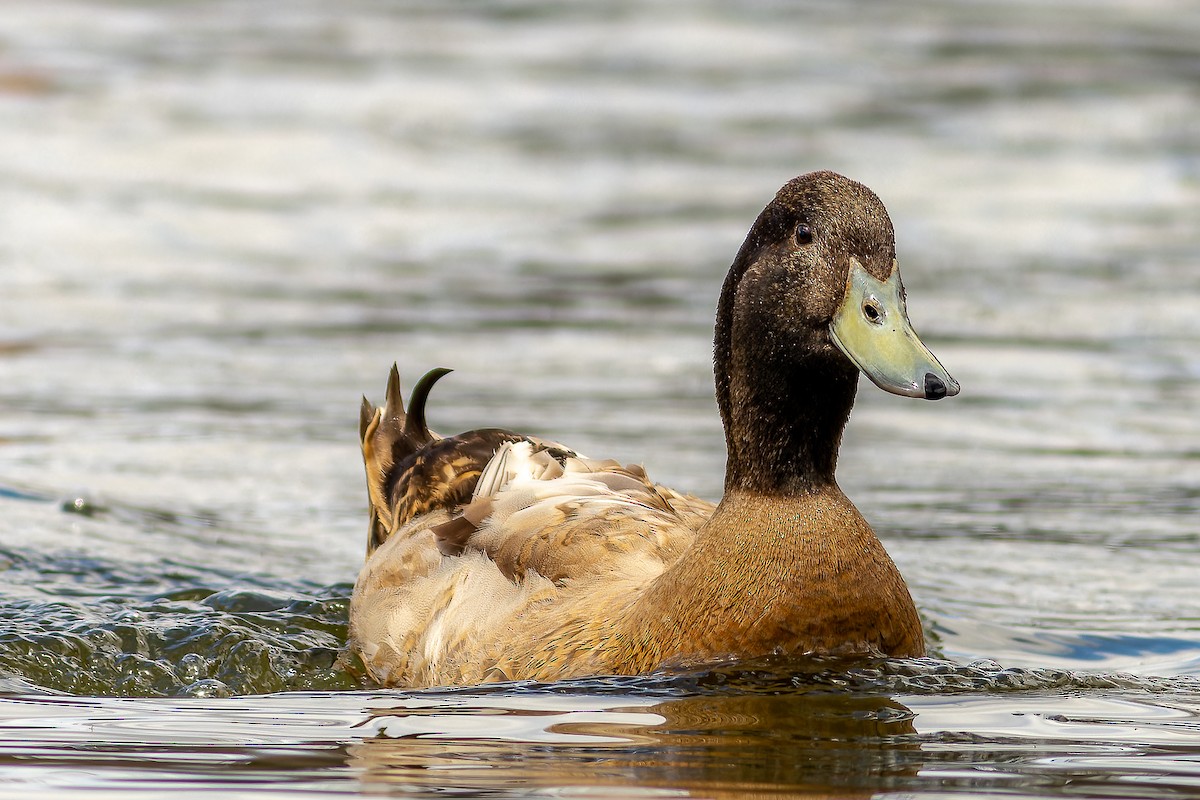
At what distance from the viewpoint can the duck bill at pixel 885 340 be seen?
6.32m

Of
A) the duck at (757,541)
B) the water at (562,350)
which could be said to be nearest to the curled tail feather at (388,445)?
the water at (562,350)

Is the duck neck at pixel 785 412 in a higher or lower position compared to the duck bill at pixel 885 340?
lower

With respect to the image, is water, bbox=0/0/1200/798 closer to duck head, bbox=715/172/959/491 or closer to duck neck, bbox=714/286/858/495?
duck neck, bbox=714/286/858/495

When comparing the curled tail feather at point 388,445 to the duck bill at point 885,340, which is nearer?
the duck bill at point 885,340

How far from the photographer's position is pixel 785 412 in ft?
Result: 22.4

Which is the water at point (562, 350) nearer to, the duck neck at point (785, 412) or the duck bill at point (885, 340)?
the duck neck at point (785, 412)

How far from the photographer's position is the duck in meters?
6.56

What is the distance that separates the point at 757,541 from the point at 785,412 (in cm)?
45

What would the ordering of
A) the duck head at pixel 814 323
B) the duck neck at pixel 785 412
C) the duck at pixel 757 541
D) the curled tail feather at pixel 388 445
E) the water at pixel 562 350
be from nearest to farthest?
1. the water at pixel 562 350
2. the duck head at pixel 814 323
3. the duck at pixel 757 541
4. the duck neck at pixel 785 412
5. the curled tail feather at pixel 388 445

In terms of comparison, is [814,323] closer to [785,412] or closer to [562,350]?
[785,412]

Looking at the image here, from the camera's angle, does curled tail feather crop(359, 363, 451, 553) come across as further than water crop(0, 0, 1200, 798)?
Yes

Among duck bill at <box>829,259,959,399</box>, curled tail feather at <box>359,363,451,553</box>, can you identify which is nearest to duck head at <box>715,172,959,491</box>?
duck bill at <box>829,259,959,399</box>

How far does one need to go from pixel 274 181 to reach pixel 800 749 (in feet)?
48.9

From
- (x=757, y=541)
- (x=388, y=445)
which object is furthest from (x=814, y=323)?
(x=388, y=445)
